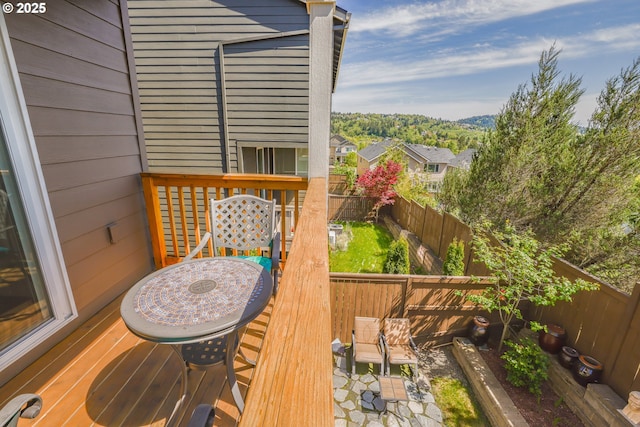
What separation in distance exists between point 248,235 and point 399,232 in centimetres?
889

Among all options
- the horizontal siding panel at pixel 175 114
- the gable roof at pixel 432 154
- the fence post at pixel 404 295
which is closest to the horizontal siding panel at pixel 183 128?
the horizontal siding panel at pixel 175 114

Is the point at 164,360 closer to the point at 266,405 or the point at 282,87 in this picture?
the point at 266,405

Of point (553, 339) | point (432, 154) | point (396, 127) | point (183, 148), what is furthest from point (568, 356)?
point (396, 127)

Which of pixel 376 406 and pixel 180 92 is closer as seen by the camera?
pixel 376 406

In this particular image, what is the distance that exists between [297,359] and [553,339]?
5345mm

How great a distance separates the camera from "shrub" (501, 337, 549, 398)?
151 inches

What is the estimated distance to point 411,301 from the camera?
492cm

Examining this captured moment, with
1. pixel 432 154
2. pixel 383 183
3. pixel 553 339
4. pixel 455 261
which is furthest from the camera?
pixel 432 154

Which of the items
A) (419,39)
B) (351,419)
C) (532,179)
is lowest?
(351,419)

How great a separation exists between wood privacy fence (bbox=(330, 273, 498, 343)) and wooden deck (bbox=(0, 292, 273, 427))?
3156mm

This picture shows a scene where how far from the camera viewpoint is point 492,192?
7.06 meters

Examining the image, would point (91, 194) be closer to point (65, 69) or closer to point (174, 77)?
point (65, 69)

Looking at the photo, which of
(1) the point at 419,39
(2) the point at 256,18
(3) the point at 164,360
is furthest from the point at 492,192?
(1) the point at 419,39

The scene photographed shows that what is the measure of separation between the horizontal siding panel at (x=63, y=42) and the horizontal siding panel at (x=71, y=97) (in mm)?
195
